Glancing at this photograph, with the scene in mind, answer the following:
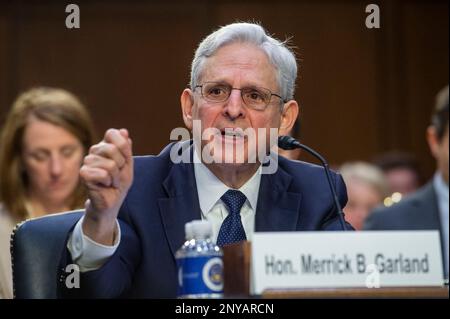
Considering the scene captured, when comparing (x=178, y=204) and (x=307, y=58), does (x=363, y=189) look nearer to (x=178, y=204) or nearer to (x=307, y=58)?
(x=307, y=58)

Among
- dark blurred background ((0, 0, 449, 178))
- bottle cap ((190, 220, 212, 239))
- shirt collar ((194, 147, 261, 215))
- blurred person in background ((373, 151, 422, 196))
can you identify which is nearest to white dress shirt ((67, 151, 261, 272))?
shirt collar ((194, 147, 261, 215))

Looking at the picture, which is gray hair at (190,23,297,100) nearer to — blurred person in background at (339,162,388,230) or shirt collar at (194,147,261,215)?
shirt collar at (194,147,261,215)

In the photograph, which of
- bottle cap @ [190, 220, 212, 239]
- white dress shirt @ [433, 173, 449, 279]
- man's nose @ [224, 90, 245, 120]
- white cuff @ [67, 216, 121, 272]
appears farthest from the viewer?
white dress shirt @ [433, 173, 449, 279]

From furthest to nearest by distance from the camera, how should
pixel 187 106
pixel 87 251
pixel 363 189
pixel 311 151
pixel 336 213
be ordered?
pixel 363 189, pixel 187 106, pixel 336 213, pixel 311 151, pixel 87 251

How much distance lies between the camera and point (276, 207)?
2.36 m

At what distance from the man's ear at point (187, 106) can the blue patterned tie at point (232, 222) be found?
0.25 m

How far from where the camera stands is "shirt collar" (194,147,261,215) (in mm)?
2346

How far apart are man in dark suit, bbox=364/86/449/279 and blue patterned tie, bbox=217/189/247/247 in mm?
1604

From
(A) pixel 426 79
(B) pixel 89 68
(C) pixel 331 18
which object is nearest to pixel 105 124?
(B) pixel 89 68

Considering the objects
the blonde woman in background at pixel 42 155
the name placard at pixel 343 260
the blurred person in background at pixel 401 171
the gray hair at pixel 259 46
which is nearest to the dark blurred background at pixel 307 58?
the blurred person in background at pixel 401 171

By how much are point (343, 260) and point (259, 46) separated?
0.73 m

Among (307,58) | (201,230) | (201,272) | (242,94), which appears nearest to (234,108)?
(242,94)

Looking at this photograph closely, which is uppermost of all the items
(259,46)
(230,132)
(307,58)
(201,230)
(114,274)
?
(307,58)

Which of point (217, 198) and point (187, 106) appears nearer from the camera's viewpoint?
point (217, 198)
